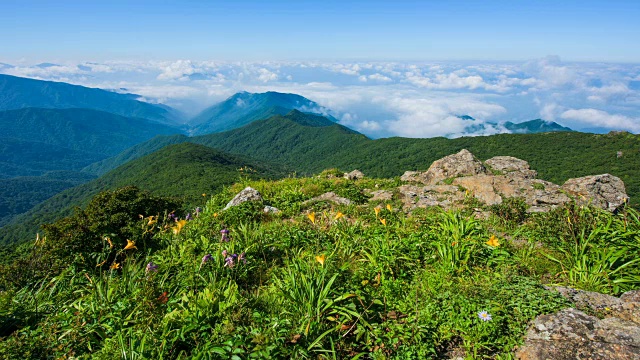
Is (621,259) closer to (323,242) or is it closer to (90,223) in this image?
(323,242)

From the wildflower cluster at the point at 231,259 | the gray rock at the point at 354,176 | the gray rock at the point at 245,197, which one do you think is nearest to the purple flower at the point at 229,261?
the wildflower cluster at the point at 231,259

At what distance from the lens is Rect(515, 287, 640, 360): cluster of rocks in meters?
3.16

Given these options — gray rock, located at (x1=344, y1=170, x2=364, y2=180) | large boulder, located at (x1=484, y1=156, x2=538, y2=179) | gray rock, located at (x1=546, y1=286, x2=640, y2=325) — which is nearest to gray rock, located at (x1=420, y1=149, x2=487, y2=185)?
large boulder, located at (x1=484, y1=156, x2=538, y2=179)

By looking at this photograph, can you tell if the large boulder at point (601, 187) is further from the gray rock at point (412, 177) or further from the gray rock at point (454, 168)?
the gray rock at point (412, 177)

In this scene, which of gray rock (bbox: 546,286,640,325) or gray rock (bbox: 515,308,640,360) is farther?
gray rock (bbox: 546,286,640,325)

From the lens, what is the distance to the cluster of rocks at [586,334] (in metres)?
3.16

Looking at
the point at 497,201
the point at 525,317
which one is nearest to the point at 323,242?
the point at 525,317

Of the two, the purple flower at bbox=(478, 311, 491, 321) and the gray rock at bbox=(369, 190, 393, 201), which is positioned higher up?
the purple flower at bbox=(478, 311, 491, 321)

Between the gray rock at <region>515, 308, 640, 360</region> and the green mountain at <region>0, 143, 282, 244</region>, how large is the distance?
2538 inches

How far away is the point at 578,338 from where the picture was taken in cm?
333

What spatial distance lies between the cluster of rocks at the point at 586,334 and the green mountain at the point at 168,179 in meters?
64.4

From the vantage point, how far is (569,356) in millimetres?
3195

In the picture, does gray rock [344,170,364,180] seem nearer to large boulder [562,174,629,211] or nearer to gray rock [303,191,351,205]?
gray rock [303,191,351,205]

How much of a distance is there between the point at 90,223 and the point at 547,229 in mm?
10501
